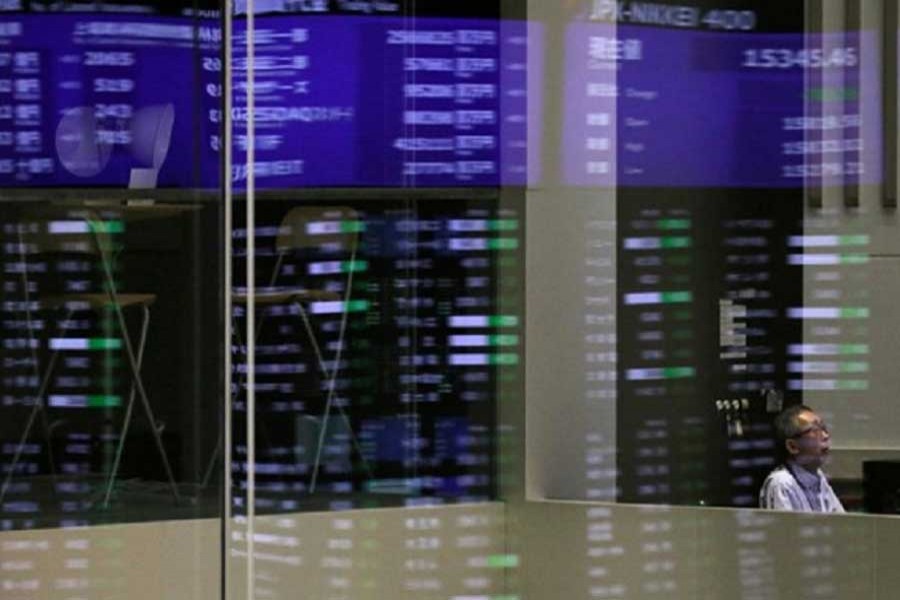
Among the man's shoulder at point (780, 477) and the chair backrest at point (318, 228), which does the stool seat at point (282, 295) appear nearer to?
the chair backrest at point (318, 228)

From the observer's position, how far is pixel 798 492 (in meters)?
3.22

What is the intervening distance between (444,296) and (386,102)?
0.92ft

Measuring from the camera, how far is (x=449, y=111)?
3422 mm

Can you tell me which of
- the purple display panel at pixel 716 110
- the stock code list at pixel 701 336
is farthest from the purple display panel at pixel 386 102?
the stock code list at pixel 701 336

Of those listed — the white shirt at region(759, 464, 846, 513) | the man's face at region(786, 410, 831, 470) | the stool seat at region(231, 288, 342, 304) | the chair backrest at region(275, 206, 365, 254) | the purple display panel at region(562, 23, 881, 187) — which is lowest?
the white shirt at region(759, 464, 846, 513)

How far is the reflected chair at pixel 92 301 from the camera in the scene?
3.18m

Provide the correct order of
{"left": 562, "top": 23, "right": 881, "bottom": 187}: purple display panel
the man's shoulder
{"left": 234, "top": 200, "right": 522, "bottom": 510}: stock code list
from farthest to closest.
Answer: {"left": 234, "top": 200, "right": 522, "bottom": 510}: stock code list < the man's shoulder < {"left": 562, "top": 23, "right": 881, "bottom": 187}: purple display panel

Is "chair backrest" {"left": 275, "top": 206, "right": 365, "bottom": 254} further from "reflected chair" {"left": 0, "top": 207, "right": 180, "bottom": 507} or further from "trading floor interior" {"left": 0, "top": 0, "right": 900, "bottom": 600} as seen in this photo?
"reflected chair" {"left": 0, "top": 207, "right": 180, "bottom": 507}

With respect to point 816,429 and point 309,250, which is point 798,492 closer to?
point 816,429

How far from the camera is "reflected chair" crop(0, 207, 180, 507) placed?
10.4ft

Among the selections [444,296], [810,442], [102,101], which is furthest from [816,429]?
[102,101]

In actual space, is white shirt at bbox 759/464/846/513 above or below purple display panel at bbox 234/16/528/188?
below

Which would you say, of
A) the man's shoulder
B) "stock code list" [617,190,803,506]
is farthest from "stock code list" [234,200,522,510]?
the man's shoulder

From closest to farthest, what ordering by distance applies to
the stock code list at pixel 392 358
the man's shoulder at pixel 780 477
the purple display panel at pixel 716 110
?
the purple display panel at pixel 716 110 → the man's shoulder at pixel 780 477 → the stock code list at pixel 392 358
